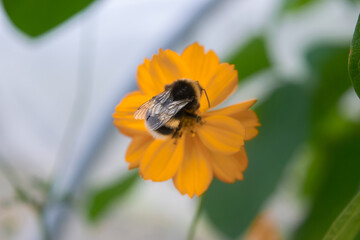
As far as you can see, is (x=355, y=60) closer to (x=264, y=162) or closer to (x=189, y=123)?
(x=189, y=123)

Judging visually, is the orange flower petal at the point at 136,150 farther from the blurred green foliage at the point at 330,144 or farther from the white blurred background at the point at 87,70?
the white blurred background at the point at 87,70

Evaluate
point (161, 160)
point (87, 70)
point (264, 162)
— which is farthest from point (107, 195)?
point (161, 160)

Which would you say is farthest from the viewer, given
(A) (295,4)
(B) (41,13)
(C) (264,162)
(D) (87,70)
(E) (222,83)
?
(D) (87,70)

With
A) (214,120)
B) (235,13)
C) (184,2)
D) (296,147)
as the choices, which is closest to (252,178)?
(296,147)

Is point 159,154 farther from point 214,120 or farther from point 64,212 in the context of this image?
point 64,212

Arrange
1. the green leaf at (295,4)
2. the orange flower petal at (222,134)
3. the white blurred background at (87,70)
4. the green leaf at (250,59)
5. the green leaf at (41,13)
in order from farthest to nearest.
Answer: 1. the white blurred background at (87,70)
2. the green leaf at (295,4)
3. the green leaf at (250,59)
4. the green leaf at (41,13)
5. the orange flower petal at (222,134)

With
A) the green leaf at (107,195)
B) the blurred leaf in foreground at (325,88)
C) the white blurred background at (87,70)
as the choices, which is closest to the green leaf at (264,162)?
the blurred leaf in foreground at (325,88)
